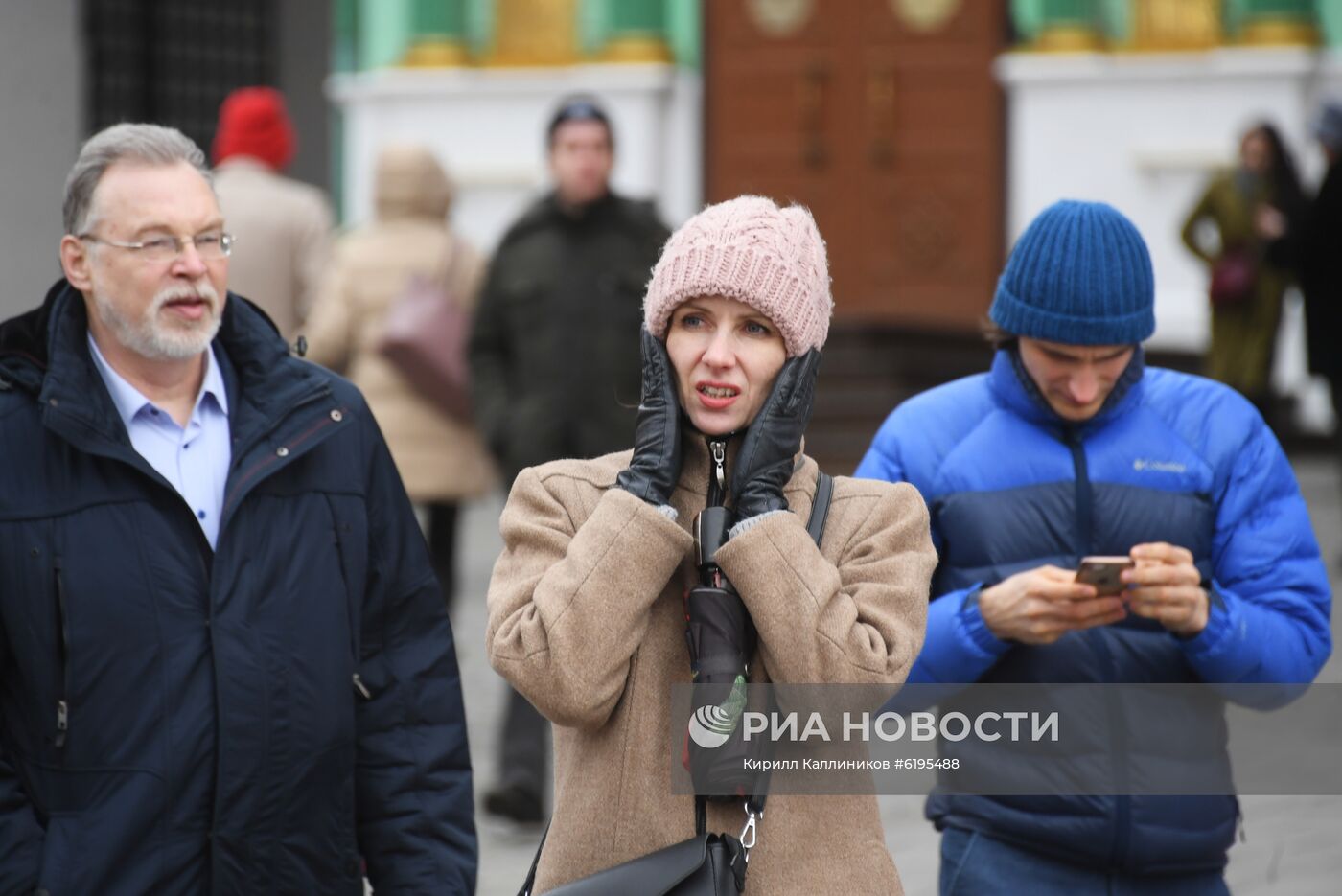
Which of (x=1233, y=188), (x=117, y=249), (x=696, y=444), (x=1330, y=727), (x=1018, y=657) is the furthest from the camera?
(x=1233, y=188)

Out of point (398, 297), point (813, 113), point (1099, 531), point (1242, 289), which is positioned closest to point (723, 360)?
point (1099, 531)

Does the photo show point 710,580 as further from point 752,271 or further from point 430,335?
point 430,335

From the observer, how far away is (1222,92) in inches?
545

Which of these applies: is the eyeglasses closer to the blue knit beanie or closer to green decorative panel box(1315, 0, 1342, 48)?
the blue knit beanie

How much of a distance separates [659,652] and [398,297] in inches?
195

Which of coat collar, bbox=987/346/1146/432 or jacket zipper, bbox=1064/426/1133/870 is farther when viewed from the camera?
coat collar, bbox=987/346/1146/432

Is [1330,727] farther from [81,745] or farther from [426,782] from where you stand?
[81,745]

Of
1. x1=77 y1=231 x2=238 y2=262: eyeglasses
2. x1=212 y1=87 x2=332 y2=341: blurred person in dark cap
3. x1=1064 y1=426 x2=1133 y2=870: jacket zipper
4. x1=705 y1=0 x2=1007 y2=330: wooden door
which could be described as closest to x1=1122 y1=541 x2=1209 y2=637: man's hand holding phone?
x1=1064 y1=426 x2=1133 y2=870: jacket zipper

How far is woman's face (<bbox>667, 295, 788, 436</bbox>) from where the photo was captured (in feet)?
10.1

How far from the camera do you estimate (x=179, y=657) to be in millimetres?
3324

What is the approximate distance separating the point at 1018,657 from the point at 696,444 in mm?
888

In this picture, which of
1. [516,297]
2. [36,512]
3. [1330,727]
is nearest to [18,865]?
[36,512]

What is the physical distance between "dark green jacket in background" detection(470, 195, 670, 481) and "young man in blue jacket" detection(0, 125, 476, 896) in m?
3.05

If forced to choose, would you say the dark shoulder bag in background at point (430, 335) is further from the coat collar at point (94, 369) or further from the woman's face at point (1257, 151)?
the woman's face at point (1257, 151)
